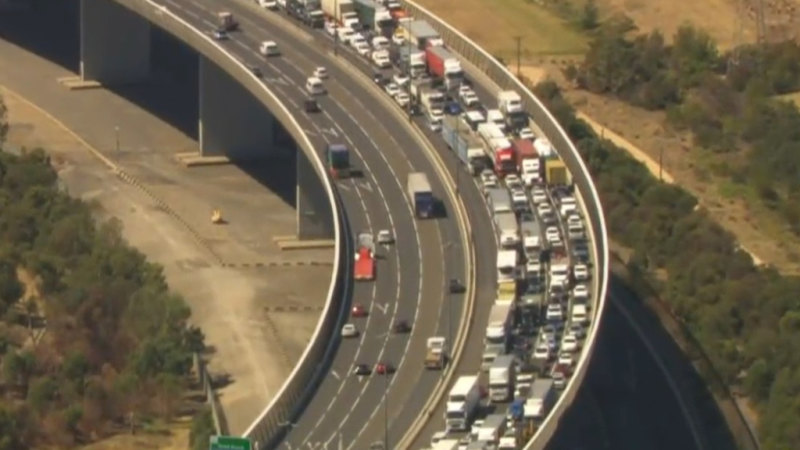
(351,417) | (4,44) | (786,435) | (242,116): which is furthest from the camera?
(4,44)

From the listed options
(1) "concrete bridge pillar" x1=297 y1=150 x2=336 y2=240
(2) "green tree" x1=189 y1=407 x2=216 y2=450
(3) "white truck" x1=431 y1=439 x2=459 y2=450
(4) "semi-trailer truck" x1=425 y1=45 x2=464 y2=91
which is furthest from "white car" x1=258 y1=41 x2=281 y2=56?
(3) "white truck" x1=431 y1=439 x2=459 y2=450

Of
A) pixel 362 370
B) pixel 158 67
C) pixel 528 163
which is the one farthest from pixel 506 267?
pixel 158 67

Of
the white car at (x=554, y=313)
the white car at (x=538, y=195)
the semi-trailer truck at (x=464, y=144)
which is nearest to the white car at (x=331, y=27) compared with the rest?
the semi-trailer truck at (x=464, y=144)

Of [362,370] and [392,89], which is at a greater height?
[362,370]

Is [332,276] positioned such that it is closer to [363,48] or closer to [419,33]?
[419,33]

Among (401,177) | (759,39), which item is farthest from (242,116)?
(759,39)

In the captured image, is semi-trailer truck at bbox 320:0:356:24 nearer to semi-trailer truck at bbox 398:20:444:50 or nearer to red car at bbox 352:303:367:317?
semi-trailer truck at bbox 398:20:444:50

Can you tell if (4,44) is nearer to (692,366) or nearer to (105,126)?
(105,126)
